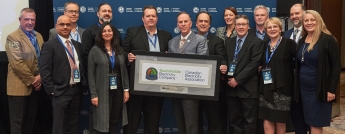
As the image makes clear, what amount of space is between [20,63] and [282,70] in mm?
2734

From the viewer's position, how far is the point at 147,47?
420 cm

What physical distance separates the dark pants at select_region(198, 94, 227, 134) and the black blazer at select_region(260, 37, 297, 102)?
63cm

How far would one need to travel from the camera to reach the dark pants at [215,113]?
A: 13.9ft

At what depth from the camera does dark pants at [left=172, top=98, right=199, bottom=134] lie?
3988mm

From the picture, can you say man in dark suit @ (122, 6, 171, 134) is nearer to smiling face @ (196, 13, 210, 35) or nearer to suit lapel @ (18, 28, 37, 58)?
smiling face @ (196, 13, 210, 35)

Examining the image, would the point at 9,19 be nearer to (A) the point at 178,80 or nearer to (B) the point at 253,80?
(A) the point at 178,80

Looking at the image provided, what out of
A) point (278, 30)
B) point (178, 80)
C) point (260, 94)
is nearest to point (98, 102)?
point (178, 80)

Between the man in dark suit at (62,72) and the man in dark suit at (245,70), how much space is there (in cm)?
157

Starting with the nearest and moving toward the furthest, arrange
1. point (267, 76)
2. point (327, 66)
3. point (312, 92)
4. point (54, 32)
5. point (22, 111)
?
point (327, 66), point (312, 92), point (267, 76), point (22, 111), point (54, 32)

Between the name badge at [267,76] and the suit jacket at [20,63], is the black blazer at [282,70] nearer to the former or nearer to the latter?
the name badge at [267,76]

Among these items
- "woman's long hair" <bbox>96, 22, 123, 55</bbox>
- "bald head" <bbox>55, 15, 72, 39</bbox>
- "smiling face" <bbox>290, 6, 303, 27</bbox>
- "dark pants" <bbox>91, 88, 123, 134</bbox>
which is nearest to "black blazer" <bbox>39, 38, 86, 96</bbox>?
"bald head" <bbox>55, 15, 72, 39</bbox>

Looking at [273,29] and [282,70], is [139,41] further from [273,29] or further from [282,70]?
[282,70]

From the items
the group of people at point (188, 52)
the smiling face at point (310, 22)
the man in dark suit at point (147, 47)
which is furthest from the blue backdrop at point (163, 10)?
the smiling face at point (310, 22)

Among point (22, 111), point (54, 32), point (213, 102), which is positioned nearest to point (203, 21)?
point (213, 102)
